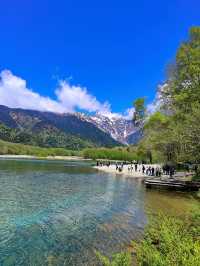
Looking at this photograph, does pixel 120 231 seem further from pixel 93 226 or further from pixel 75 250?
pixel 75 250

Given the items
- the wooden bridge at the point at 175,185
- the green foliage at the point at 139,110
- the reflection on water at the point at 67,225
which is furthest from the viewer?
the green foliage at the point at 139,110

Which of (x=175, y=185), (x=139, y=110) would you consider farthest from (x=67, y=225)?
(x=139, y=110)

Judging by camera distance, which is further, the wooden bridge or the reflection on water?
the wooden bridge

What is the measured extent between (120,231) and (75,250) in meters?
5.61

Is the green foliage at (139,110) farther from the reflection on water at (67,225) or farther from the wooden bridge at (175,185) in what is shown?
the reflection on water at (67,225)

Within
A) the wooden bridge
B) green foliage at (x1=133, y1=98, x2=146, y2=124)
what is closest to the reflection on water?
the wooden bridge

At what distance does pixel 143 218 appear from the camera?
28.5m

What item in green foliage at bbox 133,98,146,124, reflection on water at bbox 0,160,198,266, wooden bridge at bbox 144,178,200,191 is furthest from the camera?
green foliage at bbox 133,98,146,124

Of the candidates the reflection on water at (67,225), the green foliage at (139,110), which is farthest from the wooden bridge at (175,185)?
the green foliage at (139,110)

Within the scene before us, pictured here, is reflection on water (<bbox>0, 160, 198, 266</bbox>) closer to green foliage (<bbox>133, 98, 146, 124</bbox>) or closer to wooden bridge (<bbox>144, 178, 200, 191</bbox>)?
wooden bridge (<bbox>144, 178, 200, 191</bbox>)

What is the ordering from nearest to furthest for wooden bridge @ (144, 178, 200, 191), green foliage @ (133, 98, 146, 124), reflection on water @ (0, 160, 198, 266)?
reflection on water @ (0, 160, 198, 266) → wooden bridge @ (144, 178, 200, 191) → green foliage @ (133, 98, 146, 124)

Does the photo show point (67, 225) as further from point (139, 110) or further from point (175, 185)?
point (139, 110)

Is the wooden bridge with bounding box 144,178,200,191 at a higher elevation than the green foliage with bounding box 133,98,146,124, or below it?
below

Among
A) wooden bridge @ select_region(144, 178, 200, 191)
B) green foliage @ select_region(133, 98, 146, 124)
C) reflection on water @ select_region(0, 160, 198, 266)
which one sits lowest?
reflection on water @ select_region(0, 160, 198, 266)
